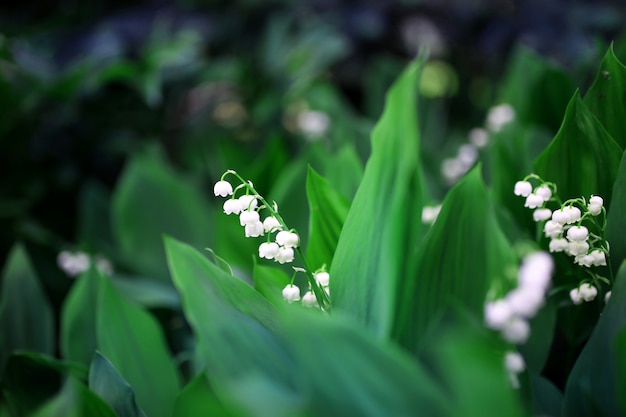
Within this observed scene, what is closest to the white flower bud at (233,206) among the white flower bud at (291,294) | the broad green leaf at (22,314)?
the white flower bud at (291,294)

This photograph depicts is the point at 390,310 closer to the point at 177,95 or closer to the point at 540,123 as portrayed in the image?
the point at 540,123

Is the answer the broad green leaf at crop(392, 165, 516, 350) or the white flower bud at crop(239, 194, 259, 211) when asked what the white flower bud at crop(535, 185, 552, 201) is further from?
the white flower bud at crop(239, 194, 259, 211)

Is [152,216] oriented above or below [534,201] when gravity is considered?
above

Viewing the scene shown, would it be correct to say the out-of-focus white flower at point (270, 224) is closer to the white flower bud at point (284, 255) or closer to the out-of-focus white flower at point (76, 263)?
the white flower bud at point (284, 255)

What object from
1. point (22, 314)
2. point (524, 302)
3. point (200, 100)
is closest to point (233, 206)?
point (524, 302)

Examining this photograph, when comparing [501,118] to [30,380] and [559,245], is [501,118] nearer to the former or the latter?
[559,245]

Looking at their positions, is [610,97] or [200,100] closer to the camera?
[610,97]

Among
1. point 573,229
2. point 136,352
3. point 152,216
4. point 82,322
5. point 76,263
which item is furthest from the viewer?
point 152,216
